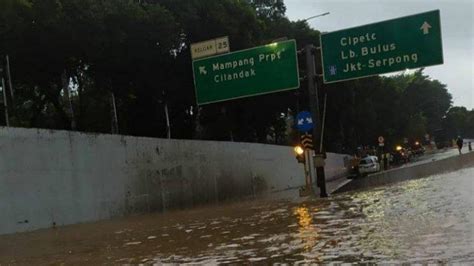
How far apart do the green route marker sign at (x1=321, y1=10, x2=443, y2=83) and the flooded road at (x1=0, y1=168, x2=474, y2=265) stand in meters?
7.76

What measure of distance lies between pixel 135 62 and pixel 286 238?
56.2ft

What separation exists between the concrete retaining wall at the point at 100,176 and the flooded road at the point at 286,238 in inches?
40.4

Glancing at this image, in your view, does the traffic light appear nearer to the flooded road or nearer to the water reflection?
the flooded road

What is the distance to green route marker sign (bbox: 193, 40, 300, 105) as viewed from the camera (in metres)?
24.0

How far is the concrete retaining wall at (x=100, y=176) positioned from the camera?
589 inches

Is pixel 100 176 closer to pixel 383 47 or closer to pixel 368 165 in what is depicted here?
pixel 383 47

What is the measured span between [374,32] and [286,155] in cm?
1532

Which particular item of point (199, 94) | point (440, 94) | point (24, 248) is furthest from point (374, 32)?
point (440, 94)

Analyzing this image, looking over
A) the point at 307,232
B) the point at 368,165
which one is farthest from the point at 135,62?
the point at 368,165

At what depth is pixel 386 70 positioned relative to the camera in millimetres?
22422

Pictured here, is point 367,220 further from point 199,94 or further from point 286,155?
point 286,155

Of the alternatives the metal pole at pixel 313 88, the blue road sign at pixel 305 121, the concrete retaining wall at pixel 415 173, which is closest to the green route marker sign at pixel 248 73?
the metal pole at pixel 313 88

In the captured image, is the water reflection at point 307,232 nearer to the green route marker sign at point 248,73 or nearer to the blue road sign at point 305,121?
the blue road sign at point 305,121

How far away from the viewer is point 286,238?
10039mm
